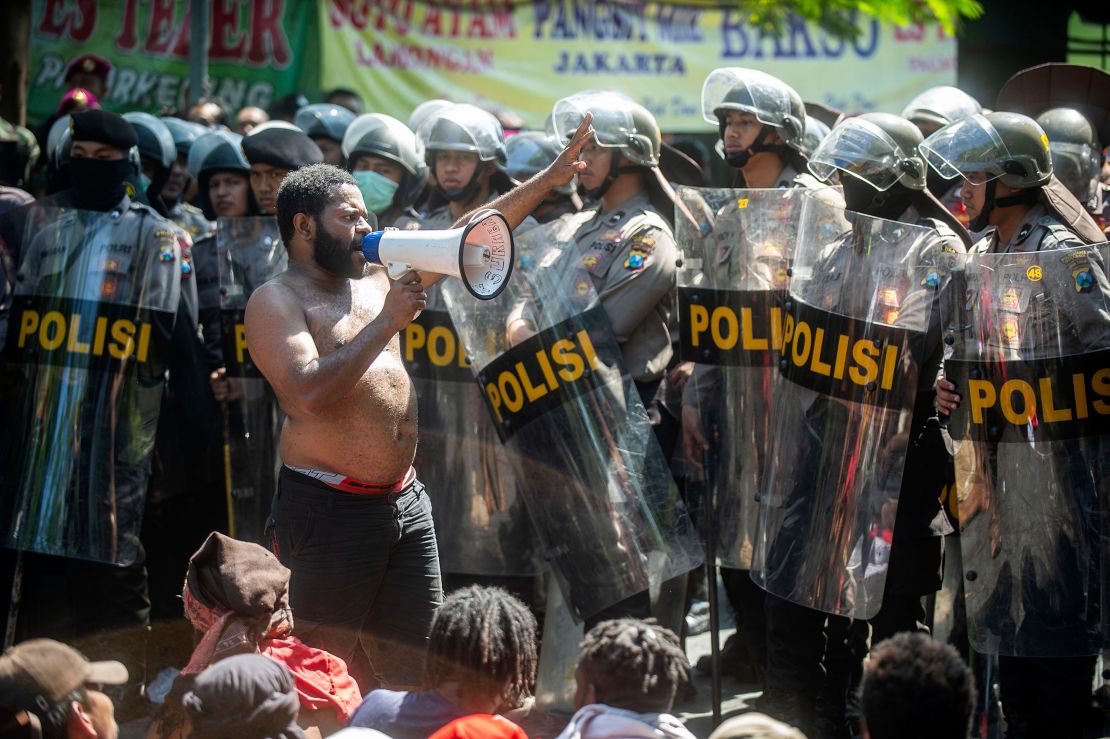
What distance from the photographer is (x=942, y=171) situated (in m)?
5.03

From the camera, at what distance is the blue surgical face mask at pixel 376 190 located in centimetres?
692

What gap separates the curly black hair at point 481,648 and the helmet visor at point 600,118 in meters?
2.93

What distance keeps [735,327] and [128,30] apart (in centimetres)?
866

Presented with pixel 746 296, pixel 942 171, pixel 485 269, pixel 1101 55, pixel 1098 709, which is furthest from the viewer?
pixel 1101 55

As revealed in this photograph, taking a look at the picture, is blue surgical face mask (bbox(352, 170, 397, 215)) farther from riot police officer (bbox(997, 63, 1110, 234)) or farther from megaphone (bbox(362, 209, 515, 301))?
riot police officer (bbox(997, 63, 1110, 234))

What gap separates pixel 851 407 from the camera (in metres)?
4.83

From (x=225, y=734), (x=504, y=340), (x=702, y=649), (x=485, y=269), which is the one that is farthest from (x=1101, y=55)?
(x=225, y=734)

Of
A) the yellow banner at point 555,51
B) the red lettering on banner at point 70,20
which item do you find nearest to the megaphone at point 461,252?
the yellow banner at point 555,51

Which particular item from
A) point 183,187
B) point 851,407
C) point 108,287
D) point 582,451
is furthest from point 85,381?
point 851,407

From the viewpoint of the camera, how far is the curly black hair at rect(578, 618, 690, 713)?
129 inches

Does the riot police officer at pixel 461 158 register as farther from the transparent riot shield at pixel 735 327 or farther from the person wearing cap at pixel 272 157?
the transparent riot shield at pixel 735 327

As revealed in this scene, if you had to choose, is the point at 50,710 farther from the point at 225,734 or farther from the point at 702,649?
the point at 702,649

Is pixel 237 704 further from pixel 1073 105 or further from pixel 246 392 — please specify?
pixel 1073 105

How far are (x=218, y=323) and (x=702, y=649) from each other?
2.98 meters
